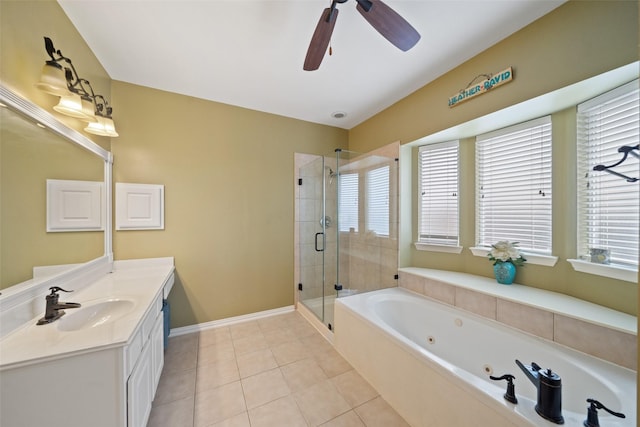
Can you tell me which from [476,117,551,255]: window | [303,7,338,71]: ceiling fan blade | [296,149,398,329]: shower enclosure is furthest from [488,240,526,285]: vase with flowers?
[303,7,338,71]: ceiling fan blade

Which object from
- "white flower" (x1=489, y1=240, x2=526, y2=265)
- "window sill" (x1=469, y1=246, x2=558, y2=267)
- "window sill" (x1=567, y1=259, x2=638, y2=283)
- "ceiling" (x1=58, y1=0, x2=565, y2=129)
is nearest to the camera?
"window sill" (x1=567, y1=259, x2=638, y2=283)

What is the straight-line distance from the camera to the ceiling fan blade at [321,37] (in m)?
1.21

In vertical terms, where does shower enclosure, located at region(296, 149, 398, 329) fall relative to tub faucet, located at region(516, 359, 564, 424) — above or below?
above

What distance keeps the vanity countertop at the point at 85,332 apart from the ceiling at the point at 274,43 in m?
1.94

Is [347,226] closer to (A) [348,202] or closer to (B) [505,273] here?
(A) [348,202]

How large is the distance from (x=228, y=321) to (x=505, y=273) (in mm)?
2967

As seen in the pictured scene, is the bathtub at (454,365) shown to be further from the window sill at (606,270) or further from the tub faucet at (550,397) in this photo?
the window sill at (606,270)

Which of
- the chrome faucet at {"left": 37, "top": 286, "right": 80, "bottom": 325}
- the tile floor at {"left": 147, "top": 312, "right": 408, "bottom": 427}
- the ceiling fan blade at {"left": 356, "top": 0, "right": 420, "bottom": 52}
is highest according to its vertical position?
the ceiling fan blade at {"left": 356, "top": 0, "right": 420, "bottom": 52}

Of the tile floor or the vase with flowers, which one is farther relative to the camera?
the vase with flowers

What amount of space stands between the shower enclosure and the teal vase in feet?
3.24

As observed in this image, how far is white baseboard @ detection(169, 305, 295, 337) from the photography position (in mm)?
2506

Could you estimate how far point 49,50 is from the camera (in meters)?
1.29

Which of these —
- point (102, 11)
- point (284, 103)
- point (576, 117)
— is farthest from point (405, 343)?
point (102, 11)

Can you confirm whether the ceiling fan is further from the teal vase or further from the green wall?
the teal vase
